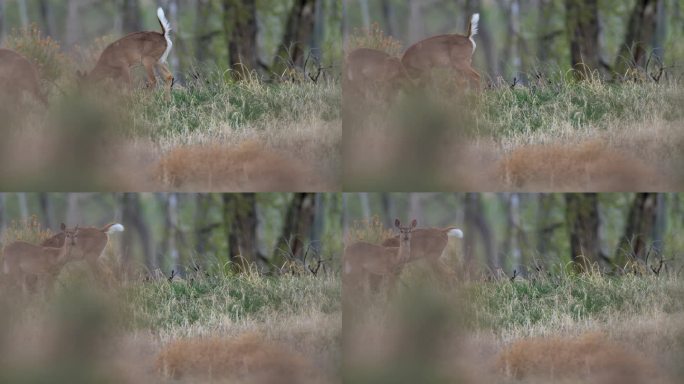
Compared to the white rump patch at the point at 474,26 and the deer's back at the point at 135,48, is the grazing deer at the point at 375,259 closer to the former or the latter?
the white rump patch at the point at 474,26

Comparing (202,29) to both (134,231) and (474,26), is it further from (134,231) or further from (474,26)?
(474,26)

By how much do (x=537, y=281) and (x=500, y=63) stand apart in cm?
→ 95

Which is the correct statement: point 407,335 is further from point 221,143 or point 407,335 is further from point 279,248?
point 221,143

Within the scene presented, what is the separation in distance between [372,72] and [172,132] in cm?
89

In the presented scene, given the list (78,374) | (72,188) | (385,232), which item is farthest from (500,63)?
(78,374)

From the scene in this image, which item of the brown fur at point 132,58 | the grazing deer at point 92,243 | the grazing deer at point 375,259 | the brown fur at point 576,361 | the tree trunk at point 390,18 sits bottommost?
the brown fur at point 576,361

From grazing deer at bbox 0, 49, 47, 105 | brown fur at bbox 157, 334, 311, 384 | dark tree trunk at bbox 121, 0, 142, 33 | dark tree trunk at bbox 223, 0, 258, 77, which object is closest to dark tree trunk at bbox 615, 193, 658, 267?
brown fur at bbox 157, 334, 311, 384

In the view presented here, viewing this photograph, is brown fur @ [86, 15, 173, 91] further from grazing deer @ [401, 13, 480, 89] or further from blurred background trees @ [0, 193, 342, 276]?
grazing deer @ [401, 13, 480, 89]

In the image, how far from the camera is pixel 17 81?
428cm

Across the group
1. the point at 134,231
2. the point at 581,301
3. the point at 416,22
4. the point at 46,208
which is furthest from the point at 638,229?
the point at 46,208

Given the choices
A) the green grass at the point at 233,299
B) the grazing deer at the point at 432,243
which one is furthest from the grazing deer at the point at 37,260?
the grazing deer at the point at 432,243

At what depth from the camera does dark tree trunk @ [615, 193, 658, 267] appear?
14.1ft

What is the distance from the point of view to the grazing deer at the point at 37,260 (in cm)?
427

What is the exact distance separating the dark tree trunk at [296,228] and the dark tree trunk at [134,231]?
21.0 inches
